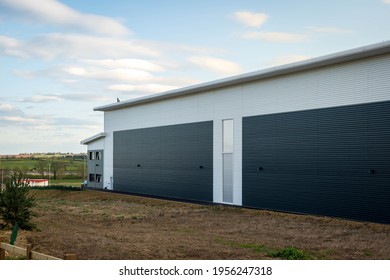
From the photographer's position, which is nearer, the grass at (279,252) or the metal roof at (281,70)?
the grass at (279,252)

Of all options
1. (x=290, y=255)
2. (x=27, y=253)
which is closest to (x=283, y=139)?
(x=290, y=255)

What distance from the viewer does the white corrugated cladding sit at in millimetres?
20022

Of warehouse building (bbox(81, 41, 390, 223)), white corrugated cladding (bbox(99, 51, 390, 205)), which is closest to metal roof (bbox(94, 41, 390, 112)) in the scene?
warehouse building (bbox(81, 41, 390, 223))

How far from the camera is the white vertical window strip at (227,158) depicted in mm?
27344

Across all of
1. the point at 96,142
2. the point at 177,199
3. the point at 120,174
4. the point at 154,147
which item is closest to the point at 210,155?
the point at 177,199

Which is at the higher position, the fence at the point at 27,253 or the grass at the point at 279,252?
the fence at the point at 27,253

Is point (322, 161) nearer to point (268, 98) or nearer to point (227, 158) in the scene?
point (268, 98)

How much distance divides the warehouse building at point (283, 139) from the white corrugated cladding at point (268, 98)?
0.04 metres

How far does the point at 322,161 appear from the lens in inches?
858

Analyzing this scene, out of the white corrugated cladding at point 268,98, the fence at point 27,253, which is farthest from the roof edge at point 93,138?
the fence at point 27,253

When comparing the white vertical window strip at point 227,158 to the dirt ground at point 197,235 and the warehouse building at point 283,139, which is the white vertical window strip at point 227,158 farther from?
the dirt ground at point 197,235

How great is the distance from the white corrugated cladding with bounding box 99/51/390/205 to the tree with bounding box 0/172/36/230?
41.3ft

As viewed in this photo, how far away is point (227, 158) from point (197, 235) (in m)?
11.8
